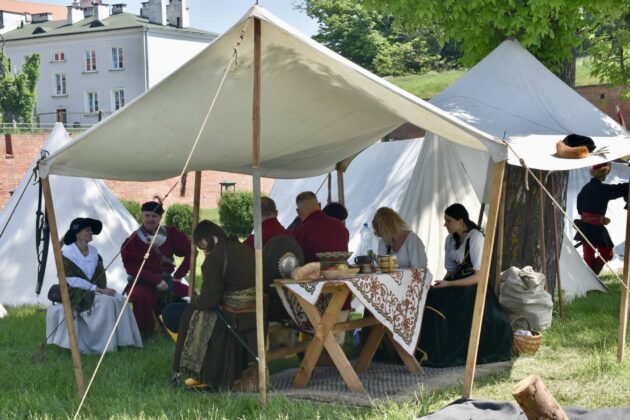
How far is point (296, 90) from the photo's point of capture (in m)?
5.52

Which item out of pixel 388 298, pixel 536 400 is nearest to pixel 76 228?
pixel 388 298

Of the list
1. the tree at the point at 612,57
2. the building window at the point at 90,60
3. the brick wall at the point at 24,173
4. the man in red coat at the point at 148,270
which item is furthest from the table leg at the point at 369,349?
the building window at the point at 90,60

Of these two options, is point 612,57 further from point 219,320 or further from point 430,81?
point 430,81

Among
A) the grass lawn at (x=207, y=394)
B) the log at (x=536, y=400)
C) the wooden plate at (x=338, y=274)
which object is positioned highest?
the wooden plate at (x=338, y=274)

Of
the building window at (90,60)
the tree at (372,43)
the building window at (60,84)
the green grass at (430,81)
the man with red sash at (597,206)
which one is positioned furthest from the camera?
the building window at (60,84)

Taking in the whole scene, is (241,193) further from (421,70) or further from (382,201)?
(421,70)

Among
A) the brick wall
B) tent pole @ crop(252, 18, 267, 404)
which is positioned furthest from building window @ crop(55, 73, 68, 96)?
tent pole @ crop(252, 18, 267, 404)

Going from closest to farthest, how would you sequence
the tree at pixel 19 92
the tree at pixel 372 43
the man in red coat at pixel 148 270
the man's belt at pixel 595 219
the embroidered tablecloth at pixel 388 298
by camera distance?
the embroidered tablecloth at pixel 388 298 → the man in red coat at pixel 148 270 → the man's belt at pixel 595 219 → the tree at pixel 19 92 → the tree at pixel 372 43

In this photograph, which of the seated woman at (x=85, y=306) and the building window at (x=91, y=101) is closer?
the seated woman at (x=85, y=306)

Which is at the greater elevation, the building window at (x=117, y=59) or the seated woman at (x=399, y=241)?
the building window at (x=117, y=59)

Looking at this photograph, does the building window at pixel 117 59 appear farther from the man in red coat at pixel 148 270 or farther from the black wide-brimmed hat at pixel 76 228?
the black wide-brimmed hat at pixel 76 228

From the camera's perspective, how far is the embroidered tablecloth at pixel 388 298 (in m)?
5.16

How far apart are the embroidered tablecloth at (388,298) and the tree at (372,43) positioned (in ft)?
119

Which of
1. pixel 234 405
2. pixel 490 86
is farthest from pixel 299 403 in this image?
pixel 490 86
